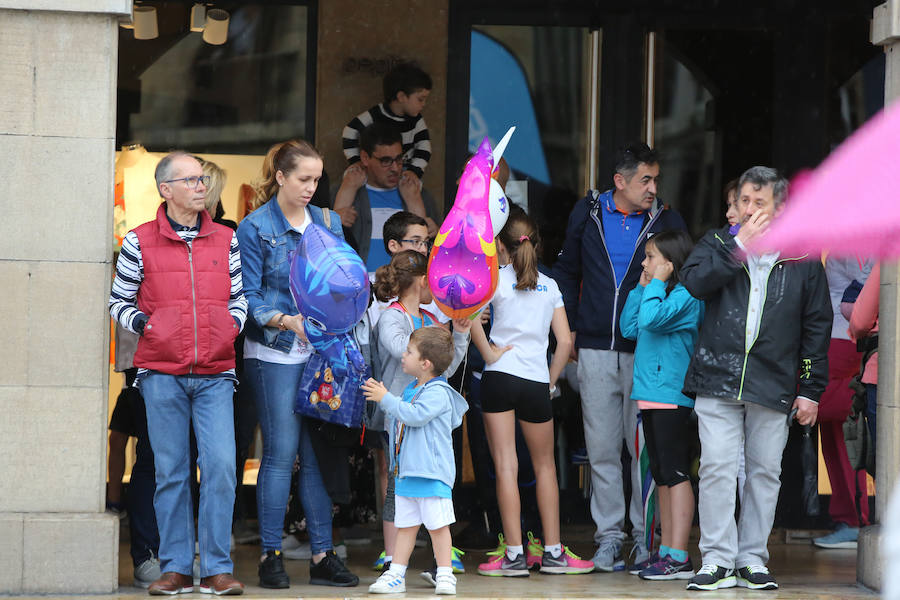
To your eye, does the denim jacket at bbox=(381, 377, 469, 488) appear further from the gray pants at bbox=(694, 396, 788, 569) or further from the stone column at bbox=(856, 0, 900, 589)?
the stone column at bbox=(856, 0, 900, 589)

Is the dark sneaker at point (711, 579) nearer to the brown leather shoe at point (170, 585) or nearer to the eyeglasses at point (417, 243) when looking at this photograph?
the eyeglasses at point (417, 243)

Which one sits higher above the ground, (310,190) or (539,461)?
(310,190)

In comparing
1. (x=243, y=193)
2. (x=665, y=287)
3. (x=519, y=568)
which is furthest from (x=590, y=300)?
(x=243, y=193)

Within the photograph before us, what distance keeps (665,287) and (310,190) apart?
1.74 m

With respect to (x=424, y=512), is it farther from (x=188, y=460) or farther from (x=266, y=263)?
(x=266, y=263)

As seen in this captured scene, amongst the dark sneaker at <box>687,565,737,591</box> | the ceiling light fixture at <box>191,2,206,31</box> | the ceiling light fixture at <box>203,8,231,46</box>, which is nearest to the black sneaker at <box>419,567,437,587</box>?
the dark sneaker at <box>687,565,737,591</box>

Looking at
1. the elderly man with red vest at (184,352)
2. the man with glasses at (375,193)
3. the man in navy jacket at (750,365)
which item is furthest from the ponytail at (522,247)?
the elderly man with red vest at (184,352)

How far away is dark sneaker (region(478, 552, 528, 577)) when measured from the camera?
6016 millimetres

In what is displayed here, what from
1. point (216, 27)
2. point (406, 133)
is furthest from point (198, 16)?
point (406, 133)

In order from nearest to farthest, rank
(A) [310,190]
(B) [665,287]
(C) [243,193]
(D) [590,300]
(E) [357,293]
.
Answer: (E) [357,293] → (A) [310,190] → (B) [665,287] → (D) [590,300] → (C) [243,193]

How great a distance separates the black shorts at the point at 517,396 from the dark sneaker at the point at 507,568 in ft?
2.24

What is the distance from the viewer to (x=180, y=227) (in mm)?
5309

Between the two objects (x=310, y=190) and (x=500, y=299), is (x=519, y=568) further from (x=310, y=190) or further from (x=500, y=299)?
(x=310, y=190)

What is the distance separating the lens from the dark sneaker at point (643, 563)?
6209 mm
